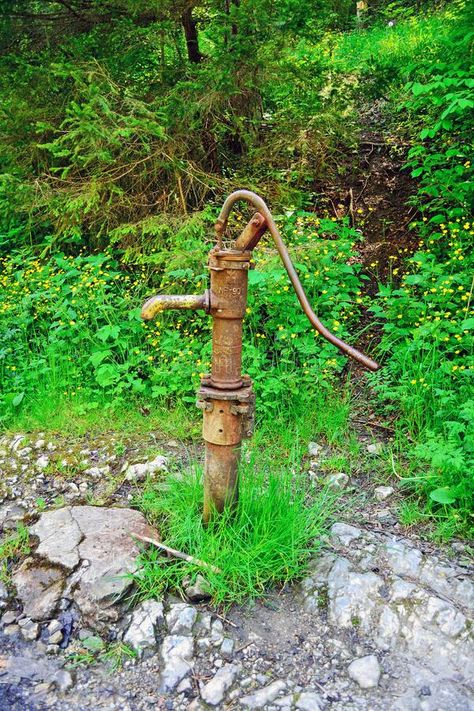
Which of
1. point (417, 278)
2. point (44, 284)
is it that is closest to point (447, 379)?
point (417, 278)

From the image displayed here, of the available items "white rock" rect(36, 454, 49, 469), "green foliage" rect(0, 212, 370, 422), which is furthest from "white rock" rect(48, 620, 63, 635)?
"green foliage" rect(0, 212, 370, 422)

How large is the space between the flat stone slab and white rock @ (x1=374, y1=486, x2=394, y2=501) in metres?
0.98

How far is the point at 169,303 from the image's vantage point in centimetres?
183

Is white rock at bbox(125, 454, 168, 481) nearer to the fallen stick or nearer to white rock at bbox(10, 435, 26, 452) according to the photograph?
the fallen stick

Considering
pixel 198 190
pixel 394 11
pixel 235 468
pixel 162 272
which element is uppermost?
pixel 394 11

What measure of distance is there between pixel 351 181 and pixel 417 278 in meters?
1.80

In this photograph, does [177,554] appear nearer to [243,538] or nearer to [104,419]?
[243,538]

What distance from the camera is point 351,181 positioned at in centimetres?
451

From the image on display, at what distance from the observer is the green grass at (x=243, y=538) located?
1.95 meters

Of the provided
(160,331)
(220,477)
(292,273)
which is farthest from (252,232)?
(160,331)

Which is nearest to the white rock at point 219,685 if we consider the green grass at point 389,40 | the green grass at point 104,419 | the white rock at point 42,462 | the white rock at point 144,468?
the white rock at point 144,468

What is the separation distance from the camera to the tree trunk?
4.02 metres

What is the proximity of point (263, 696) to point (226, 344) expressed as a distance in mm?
1091

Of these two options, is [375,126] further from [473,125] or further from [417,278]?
[417,278]
